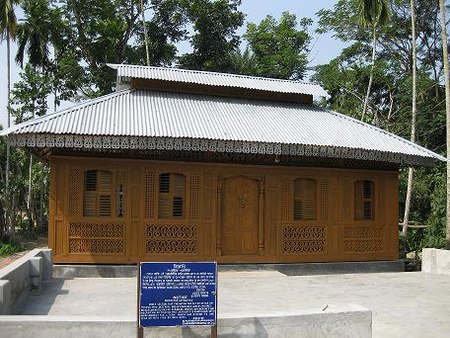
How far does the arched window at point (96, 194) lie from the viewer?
11922 mm

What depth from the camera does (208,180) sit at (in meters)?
12.4

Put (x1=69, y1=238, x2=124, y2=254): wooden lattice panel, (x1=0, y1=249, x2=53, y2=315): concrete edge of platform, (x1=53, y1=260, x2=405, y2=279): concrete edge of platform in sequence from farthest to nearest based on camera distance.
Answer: (x1=69, y1=238, x2=124, y2=254): wooden lattice panel < (x1=53, y1=260, x2=405, y2=279): concrete edge of platform < (x1=0, y1=249, x2=53, y2=315): concrete edge of platform

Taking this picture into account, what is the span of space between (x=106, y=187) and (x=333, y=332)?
7.38m

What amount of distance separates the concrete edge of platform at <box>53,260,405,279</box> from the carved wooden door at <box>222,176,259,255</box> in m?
0.45

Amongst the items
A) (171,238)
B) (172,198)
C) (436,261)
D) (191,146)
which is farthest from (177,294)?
(436,261)

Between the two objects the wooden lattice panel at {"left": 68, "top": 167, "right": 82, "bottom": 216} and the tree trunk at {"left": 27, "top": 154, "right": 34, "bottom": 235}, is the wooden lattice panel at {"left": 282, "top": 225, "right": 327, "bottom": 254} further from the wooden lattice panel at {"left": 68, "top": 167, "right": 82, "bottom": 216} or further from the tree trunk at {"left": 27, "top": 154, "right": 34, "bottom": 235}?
the tree trunk at {"left": 27, "top": 154, "right": 34, "bottom": 235}

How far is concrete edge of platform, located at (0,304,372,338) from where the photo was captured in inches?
211

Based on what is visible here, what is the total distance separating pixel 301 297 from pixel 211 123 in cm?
492

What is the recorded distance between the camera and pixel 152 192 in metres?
12.1

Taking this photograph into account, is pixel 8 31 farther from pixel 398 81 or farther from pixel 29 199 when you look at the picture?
pixel 398 81

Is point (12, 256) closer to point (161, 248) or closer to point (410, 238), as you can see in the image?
point (161, 248)

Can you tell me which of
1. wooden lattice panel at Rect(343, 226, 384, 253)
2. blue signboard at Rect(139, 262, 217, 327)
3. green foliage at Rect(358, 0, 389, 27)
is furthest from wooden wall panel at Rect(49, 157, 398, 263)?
green foliage at Rect(358, 0, 389, 27)

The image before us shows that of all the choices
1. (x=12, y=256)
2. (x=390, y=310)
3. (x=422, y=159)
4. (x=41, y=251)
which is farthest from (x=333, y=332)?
(x=12, y=256)

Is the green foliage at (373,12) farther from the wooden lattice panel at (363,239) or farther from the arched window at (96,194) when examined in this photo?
the arched window at (96,194)
